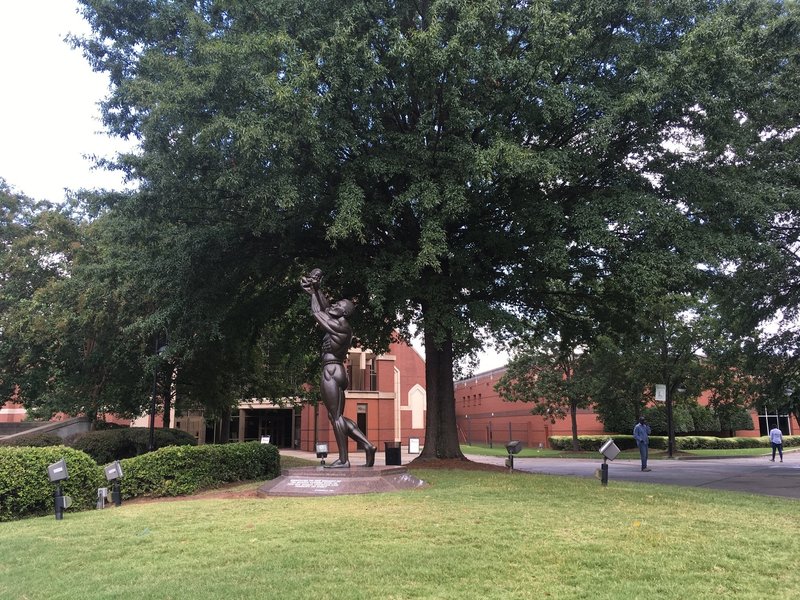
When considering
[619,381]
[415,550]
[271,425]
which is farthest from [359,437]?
[271,425]

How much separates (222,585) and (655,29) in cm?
1389

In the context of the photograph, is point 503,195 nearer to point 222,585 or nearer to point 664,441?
point 222,585

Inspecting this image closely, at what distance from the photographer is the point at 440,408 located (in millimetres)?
17344

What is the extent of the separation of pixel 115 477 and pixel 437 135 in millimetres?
9595

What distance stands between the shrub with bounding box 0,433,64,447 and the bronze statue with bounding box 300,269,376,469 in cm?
1214

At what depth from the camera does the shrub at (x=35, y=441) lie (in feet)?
62.3

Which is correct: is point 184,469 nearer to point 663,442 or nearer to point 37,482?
point 37,482

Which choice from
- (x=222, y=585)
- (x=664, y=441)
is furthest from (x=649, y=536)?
(x=664, y=441)

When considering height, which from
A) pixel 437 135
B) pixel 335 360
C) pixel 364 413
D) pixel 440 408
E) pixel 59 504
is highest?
pixel 437 135

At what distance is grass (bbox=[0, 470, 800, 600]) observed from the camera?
5.04m

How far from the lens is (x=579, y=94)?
12328mm

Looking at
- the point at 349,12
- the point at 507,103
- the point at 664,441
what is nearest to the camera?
the point at 349,12

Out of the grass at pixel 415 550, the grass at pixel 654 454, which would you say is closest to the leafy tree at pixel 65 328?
the grass at pixel 415 550

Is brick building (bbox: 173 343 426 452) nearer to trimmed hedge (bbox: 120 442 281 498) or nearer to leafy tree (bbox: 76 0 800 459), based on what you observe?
trimmed hedge (bbox: 120 442 281 498)
